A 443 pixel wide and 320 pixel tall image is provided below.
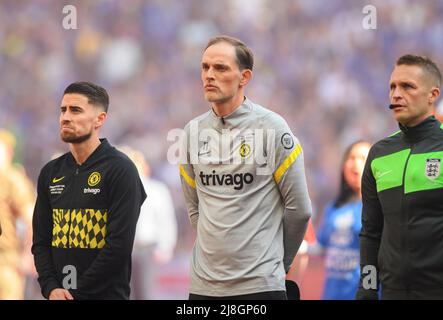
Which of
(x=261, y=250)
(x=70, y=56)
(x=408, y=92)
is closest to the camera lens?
(x=261, y=250)

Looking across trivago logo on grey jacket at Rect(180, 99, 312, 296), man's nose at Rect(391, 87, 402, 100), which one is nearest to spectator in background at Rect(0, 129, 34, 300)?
trivago logo on grey jacket at Rect(180, 99, 312, 296)

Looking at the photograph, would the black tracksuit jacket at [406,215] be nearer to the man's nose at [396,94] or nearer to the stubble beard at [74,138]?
the man's nose at [396,94]

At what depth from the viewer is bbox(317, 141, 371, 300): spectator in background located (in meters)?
5.88

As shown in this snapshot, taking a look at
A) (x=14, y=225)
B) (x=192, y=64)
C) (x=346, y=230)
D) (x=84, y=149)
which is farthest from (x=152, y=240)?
(x=84, y=149)

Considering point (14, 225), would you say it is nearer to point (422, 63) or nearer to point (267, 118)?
point (267, 118)

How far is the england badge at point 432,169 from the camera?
11.1 ft

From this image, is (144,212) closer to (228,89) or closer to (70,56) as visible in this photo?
(70,56)

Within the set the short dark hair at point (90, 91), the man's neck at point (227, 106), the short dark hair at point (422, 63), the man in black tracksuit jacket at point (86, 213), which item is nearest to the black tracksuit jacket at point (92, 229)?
the man in black tracksuit jacket at point (86, 213)

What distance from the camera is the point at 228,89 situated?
343 centimetres

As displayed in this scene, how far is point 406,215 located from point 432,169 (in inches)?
8.7

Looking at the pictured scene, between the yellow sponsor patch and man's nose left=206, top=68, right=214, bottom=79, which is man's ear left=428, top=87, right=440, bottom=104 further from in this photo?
the yellow sponsor patch

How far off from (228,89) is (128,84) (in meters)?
5.48

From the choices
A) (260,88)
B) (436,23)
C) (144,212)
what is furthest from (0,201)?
(436,23)

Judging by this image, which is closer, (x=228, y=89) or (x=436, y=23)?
→ (x=228, y=89)
